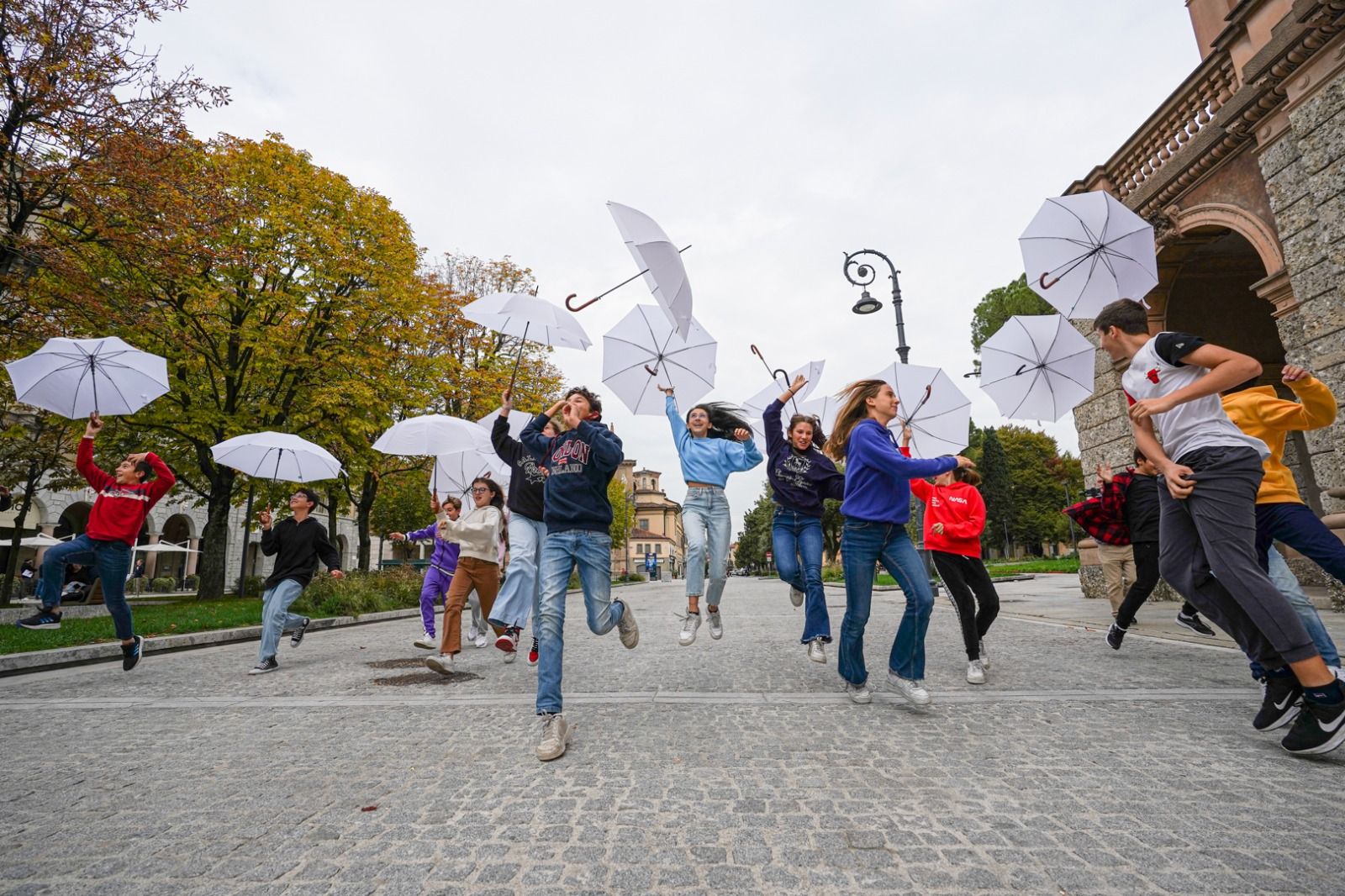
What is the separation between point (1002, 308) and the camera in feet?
92.1

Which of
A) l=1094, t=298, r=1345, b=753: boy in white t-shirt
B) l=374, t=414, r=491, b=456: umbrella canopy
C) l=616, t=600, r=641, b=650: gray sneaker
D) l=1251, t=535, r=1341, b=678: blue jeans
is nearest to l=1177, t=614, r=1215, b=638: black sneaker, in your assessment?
l=1251, t=535, r=1341, b=678: blue jeans

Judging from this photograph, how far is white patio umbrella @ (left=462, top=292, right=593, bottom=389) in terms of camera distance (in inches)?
265

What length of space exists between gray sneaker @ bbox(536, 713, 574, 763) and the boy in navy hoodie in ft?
1.26

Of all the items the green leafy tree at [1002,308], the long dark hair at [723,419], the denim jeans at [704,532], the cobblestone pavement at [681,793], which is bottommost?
the cobblestone pavement at [681,793]

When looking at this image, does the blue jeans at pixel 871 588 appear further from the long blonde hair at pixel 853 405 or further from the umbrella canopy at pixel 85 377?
the umbrella canopy at pixel 85 377

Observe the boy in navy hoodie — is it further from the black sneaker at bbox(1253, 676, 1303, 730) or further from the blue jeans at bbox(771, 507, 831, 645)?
the black sneaker at bbox(1253, 676, 1303, 730)

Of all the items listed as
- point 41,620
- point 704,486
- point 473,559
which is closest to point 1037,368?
point 704,486

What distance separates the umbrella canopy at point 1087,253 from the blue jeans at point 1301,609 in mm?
3573

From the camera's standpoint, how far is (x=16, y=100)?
10398 mm

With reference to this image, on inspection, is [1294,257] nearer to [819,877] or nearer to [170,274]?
[819,877]

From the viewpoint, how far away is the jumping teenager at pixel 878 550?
443 centimetres

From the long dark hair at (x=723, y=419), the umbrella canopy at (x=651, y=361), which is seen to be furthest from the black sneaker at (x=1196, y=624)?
the umbrella canopy at (x=651, y=361)

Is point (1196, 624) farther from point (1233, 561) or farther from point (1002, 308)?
point (1002, 308)

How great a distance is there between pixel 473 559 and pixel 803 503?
3553 millimetres
